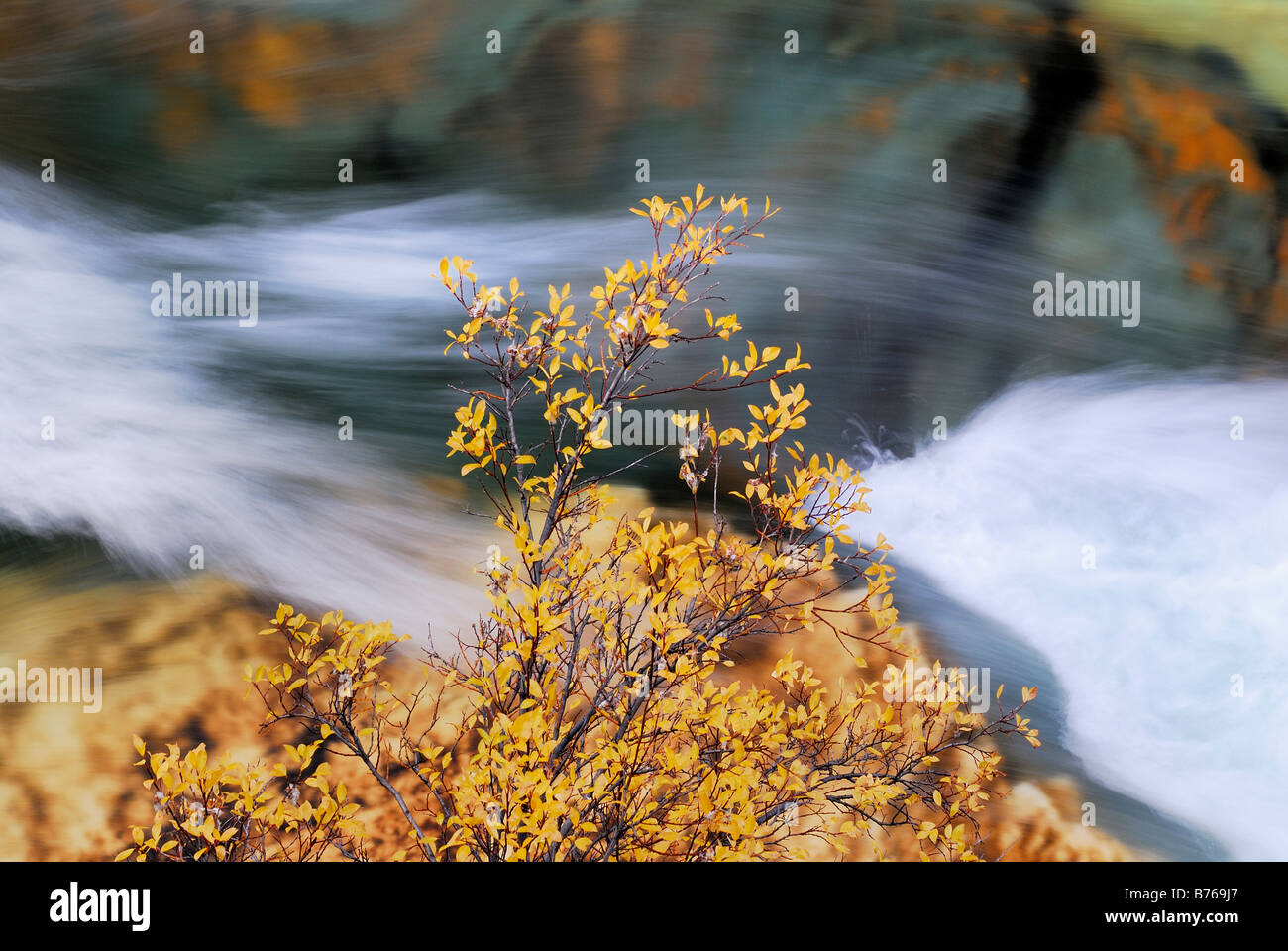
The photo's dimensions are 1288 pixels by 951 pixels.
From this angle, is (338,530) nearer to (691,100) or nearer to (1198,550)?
(691,100)

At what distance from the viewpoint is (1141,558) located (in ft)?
8.05

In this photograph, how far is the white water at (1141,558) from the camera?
2.41 meters

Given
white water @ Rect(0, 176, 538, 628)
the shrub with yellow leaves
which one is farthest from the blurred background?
the shrub with yellow leaves

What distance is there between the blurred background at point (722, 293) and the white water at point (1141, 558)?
1 centimetres

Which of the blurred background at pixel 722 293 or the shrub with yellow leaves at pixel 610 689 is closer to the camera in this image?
the shrub with yellow leaves at pixel 610 689

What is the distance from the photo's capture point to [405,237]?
2.51 meters

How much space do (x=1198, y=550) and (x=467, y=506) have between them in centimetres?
205

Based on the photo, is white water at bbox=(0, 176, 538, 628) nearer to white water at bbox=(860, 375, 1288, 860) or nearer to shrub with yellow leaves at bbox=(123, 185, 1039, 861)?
shrub with yellow leaves at bbox=(123, 185, 1039, 861)

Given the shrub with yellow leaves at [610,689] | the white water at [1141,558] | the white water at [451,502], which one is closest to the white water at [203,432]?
the white water at [451,502]

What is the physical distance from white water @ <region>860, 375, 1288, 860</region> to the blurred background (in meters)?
0.01

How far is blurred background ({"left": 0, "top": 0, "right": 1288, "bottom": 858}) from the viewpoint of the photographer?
241 centimetres

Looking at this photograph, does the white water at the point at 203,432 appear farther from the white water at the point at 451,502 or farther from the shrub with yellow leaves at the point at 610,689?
the shrub with yellow leaves at the point at 610,689

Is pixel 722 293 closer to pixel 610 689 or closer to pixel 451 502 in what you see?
pixel 451 502

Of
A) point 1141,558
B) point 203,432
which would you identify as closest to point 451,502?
point 203,432
